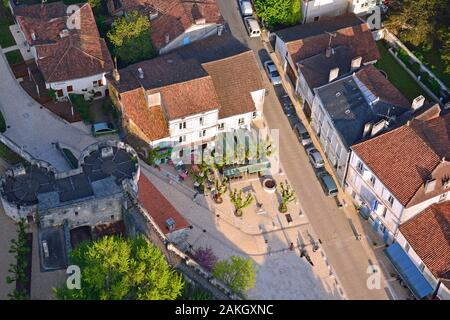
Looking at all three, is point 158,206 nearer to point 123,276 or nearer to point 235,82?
point 123,276

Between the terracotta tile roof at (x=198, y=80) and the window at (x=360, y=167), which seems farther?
the terracotta tile roof at (x=198, y=80)

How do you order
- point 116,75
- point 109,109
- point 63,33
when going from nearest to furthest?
point 116,75, point 109,109, point 63,33

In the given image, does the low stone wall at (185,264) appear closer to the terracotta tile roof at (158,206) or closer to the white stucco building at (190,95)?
the terracotta tile roof at (158,206)

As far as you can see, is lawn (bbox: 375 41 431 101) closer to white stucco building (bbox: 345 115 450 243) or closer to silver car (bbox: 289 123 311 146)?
white stucco building (bbox: 345 115 450 243)

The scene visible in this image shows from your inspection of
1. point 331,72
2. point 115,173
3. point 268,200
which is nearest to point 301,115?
point 331,72

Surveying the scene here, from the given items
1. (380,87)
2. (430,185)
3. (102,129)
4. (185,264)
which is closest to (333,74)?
(380,87)

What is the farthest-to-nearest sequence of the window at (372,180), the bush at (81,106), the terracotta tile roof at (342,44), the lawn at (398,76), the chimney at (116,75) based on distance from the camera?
the lawn at (398,76), the terracotta tile roof at (342,44), the bush at (81,106), the chimney at (116,75), the window at (372,180)

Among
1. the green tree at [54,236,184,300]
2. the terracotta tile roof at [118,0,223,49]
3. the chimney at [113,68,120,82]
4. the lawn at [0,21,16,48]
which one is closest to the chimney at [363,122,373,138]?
the terracotta tile roof at [118,0,223,49]

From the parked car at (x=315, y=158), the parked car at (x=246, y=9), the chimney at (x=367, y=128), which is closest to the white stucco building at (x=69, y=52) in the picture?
the parked car at (x=246, y=9)
